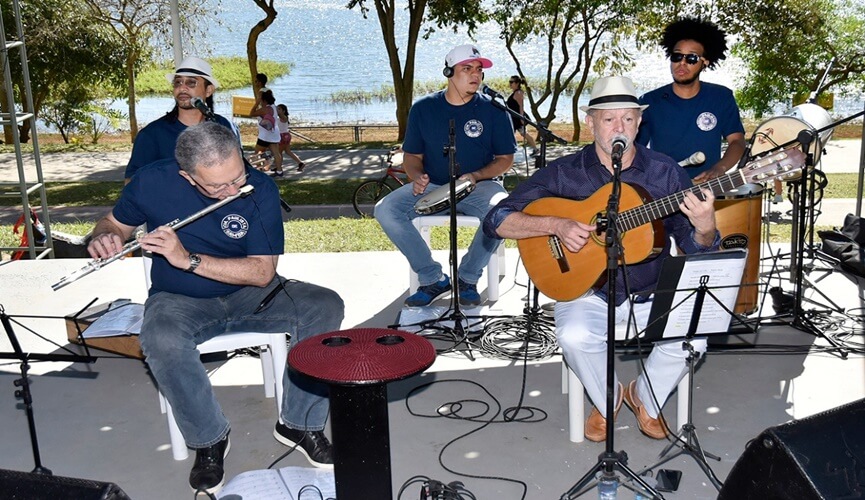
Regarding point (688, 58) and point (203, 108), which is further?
point (688, 58)

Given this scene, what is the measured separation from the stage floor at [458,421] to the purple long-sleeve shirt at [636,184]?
0.68 m

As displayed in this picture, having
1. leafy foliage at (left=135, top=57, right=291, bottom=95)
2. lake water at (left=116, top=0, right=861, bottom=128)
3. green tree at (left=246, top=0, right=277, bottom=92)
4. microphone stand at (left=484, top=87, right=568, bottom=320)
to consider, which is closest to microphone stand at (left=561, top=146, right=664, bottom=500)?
microphone stand at (left=484, top=87, right=568, bottom=320)

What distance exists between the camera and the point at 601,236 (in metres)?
3.47

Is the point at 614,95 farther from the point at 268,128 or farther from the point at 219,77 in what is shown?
the point at 219,77

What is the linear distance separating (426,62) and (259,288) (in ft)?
119

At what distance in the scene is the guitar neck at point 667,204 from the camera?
309cm

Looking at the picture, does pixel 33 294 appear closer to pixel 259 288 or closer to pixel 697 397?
pixel 259 288

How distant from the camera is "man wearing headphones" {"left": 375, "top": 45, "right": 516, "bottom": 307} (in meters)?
5.17

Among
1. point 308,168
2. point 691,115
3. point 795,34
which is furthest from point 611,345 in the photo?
Result: point 795,34

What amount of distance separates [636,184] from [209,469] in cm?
199

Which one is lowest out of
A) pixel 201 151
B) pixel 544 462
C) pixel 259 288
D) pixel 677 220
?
pixel 544 462

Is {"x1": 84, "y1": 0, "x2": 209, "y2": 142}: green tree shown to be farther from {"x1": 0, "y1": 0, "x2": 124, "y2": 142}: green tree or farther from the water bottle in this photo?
the water bottle

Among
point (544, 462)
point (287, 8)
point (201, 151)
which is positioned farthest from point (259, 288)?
point (287, 8)

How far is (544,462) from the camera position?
3.36 metres
